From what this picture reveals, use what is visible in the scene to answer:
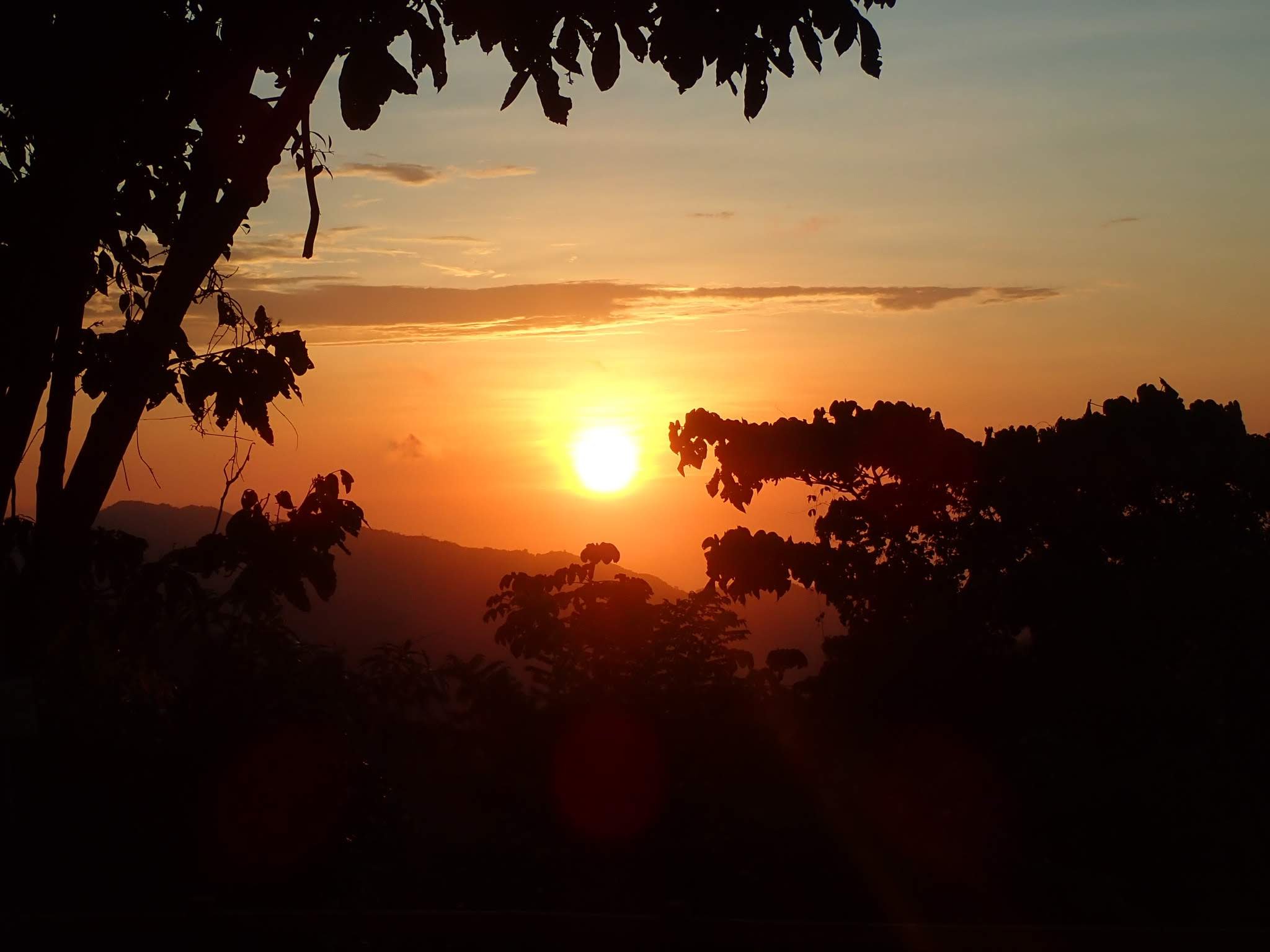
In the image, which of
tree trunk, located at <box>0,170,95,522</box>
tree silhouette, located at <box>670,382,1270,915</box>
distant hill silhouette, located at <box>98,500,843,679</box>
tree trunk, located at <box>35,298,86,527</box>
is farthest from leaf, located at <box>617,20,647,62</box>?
distant hill silhouette, located at <box>98,500,843,679</box>

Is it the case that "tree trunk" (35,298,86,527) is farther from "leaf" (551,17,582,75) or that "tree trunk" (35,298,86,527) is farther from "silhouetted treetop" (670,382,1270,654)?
"silhouetted treetop" (670,382,1270,654)

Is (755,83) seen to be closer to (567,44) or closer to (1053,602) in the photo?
(567,44)

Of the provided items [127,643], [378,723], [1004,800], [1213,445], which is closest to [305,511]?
[127,643]

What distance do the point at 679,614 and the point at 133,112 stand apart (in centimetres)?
632

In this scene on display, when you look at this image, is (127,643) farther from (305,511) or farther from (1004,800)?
(1004,800)

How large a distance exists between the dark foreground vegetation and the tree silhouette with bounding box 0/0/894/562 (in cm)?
80

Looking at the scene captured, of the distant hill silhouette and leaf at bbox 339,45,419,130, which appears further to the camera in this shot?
the distant hill silhouette

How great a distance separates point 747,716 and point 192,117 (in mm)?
6084

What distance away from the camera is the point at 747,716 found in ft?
29.2

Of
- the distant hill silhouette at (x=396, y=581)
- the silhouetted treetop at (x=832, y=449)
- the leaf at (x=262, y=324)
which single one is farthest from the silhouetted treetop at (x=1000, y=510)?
the distant hill silhouette at (x=396, y=581)

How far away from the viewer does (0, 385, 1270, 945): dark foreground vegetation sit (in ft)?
20.5

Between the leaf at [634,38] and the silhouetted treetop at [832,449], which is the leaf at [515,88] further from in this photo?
the silhouetted treetop at [832,449]

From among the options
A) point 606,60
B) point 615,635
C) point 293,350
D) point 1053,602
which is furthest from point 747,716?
point 606,60

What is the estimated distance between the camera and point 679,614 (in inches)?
373
